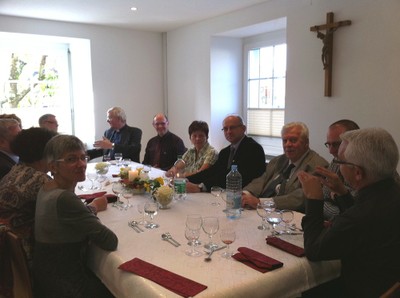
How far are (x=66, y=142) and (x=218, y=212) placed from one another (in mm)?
931

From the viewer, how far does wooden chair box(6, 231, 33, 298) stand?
61.1 inches

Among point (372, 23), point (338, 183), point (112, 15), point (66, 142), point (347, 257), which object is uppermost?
point (112, 15)

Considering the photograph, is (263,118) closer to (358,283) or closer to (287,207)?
(287,207)

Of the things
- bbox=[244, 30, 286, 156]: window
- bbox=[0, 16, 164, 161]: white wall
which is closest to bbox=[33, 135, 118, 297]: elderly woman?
bbox=[244, 30, 286, 156]: window

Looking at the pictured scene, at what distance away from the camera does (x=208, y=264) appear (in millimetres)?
1454

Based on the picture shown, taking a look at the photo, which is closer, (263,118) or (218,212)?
(218,212)

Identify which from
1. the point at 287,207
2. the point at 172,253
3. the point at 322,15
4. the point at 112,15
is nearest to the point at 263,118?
the point at 322,15

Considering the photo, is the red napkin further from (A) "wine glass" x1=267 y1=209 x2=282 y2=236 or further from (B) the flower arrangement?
(B) the flower arrangement

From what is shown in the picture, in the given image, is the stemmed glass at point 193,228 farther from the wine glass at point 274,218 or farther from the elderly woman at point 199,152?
the elderly woman at point 199,152

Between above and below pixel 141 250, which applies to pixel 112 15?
above

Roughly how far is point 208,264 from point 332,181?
0.73 meters

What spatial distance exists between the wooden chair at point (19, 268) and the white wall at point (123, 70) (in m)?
4.08

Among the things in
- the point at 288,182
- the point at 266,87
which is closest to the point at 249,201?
the point at 288,182

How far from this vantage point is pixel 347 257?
4.57 feet
